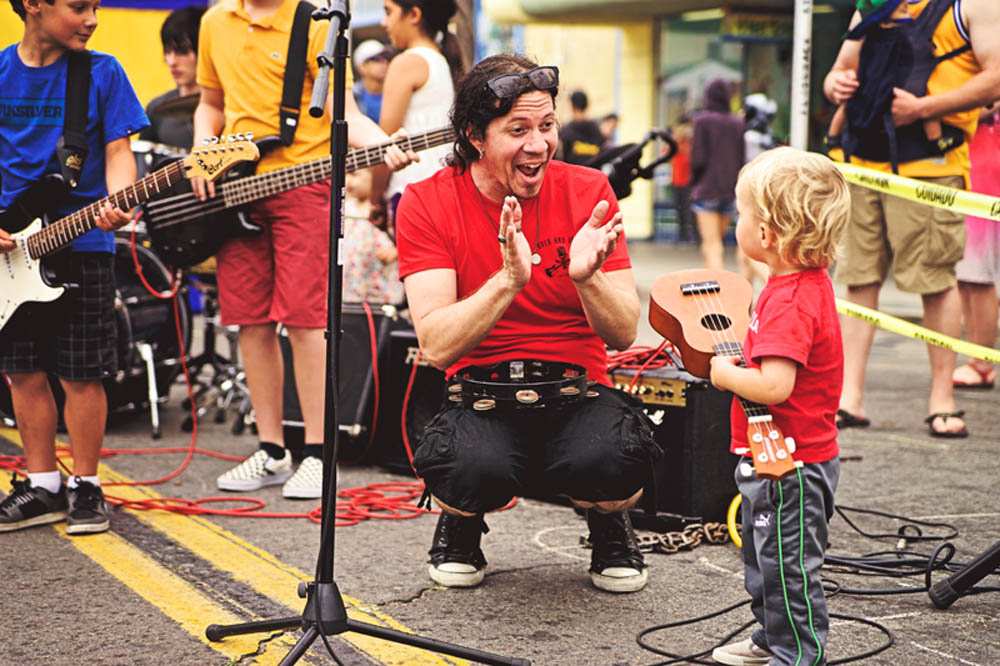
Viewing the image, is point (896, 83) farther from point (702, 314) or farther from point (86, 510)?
point (86, 510)

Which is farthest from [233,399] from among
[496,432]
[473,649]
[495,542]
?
[473,649]

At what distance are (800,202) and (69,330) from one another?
282 cm

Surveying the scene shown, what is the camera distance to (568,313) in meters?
3.93

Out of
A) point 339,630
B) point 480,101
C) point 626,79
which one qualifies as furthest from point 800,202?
point 626,79

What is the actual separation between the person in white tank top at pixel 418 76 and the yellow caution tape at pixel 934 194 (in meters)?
1.88

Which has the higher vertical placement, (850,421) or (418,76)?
(418,76)

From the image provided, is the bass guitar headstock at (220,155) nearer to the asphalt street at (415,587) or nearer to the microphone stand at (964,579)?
the asphalt street at (415,587)

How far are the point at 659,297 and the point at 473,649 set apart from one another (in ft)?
3.38

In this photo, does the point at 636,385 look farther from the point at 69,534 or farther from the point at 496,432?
the point at 69,534

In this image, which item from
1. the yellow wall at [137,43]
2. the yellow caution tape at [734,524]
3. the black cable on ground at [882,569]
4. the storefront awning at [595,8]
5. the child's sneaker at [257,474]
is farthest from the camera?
the storefront awning at [595,8]

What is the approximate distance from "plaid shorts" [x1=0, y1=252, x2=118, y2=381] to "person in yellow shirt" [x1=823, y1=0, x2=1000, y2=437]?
131 inches

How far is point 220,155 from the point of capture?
4.89 meters

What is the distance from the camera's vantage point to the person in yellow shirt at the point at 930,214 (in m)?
5.80

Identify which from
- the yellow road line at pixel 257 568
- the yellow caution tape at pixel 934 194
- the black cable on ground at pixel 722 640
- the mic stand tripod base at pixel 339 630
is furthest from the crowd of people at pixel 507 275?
the yellow caution tape at pixel 934 194
